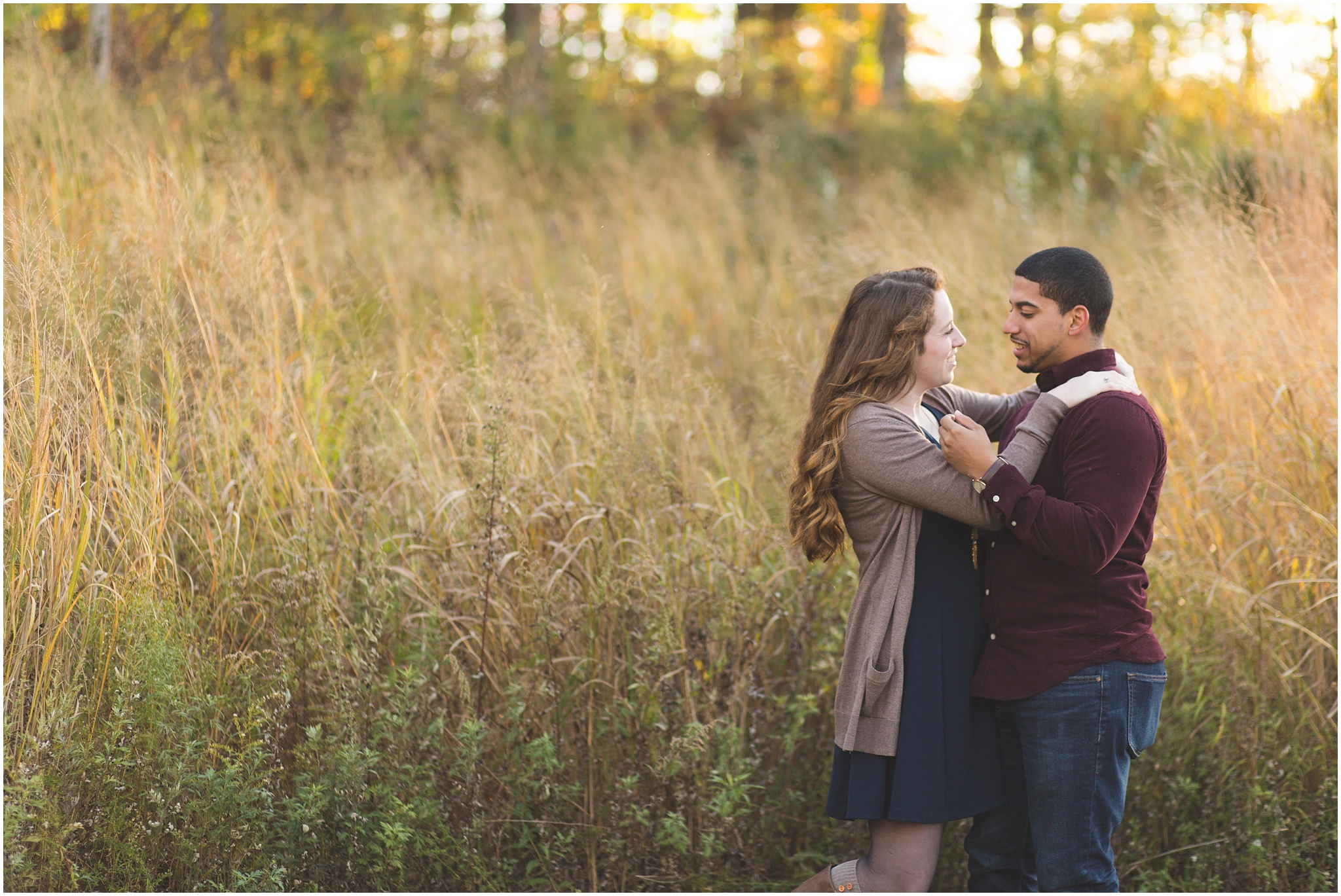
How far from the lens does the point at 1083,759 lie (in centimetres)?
227

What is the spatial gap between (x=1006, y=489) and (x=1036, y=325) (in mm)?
481

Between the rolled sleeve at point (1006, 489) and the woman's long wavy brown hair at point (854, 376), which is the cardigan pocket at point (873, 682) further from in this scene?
the rolled sleeve at point (1006, 489)

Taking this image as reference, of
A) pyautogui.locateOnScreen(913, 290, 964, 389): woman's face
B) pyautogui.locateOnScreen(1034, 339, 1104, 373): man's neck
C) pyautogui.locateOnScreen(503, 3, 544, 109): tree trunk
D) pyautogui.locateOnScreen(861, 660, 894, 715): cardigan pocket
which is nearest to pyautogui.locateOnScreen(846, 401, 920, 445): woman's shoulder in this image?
pyautogui.locateOnScreen(913, 290, 964, 389): woman's face

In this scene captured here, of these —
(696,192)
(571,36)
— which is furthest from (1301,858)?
(571,36)

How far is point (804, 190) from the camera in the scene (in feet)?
31.5

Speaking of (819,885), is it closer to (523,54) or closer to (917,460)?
(917,460)

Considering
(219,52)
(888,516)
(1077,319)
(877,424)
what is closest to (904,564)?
(888,516)

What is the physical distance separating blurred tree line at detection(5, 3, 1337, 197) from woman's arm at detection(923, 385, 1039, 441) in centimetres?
476

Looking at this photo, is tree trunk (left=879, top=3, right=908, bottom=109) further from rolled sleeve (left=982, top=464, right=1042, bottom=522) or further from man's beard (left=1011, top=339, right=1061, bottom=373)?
rolled sleeve (left=982, top=464, right=1042, bottom=522)

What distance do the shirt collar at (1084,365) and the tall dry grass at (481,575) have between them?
122cm

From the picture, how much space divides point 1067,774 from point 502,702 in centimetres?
163

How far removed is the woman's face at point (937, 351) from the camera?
246 cm

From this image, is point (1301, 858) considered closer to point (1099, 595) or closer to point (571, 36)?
point (1099, 595)

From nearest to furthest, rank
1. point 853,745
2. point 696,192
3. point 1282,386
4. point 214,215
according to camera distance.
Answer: point 853,745 → point 1282,386 → point 214,215 → point 696,192
